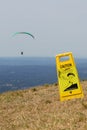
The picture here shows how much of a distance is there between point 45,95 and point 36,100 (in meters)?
1.65

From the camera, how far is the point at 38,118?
1487 centimetres

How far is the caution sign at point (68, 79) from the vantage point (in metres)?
17.9

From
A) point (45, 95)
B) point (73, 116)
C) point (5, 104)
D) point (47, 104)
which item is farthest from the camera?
point (45, 95)

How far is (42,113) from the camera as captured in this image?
1577 centimetres

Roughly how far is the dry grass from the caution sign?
0.44m

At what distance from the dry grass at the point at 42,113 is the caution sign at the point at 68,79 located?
0.44m

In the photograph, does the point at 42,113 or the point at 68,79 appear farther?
the point at 68,79

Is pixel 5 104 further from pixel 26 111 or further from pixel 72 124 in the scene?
pixel 72 124

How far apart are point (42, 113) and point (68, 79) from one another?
277 centimetres

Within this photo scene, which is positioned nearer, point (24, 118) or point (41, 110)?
point (24, 118)

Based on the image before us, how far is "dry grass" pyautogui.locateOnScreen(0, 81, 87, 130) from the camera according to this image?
1349 centimetres

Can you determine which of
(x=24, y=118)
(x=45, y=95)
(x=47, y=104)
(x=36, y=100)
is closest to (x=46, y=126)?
(x=24, y=118)

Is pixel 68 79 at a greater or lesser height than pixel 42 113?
greater

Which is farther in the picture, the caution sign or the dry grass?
the caution sign
